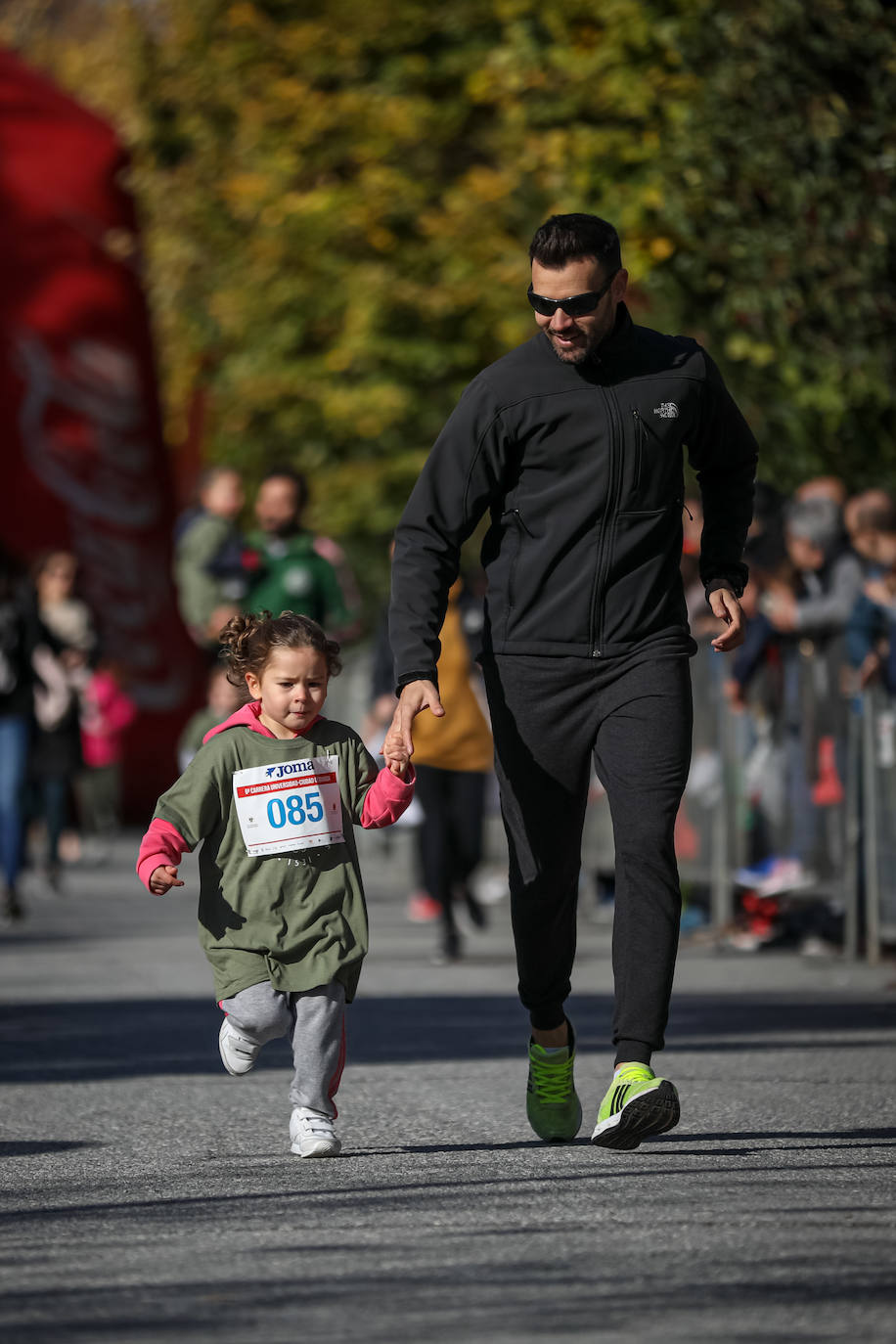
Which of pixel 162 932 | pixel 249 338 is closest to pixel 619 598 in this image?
pixel 162 932

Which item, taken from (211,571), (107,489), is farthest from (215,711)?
(107,489)

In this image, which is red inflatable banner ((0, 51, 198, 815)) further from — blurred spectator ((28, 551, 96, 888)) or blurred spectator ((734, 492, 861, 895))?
blurred spectator ((734, 492, 861, 895))

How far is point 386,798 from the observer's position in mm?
6230

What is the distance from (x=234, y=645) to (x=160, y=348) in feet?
102

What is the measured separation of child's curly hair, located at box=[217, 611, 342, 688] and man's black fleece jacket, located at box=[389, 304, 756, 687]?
0.55ft

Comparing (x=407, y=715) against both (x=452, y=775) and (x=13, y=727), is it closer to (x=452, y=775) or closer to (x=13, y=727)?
(x=452, y=775)

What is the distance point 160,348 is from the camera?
37031 mm

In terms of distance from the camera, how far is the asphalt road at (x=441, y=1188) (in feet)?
15.0

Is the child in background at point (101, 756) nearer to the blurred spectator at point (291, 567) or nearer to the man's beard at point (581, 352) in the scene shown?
the blurred spectator at point (291, 567)

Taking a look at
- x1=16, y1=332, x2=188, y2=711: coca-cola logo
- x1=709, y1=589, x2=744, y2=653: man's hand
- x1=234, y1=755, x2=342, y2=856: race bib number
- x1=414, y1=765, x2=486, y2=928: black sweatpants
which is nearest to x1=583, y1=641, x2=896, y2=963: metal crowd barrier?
x1=414, y1=765, x2=486, y2=928: black sweatpants

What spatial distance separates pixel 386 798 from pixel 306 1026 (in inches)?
21.3

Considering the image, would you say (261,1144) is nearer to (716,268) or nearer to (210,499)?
(210,499)

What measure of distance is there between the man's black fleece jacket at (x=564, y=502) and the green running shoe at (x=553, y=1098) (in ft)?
3.11

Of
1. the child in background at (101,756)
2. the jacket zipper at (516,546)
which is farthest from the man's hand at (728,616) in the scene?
the child in background at (101,756)
